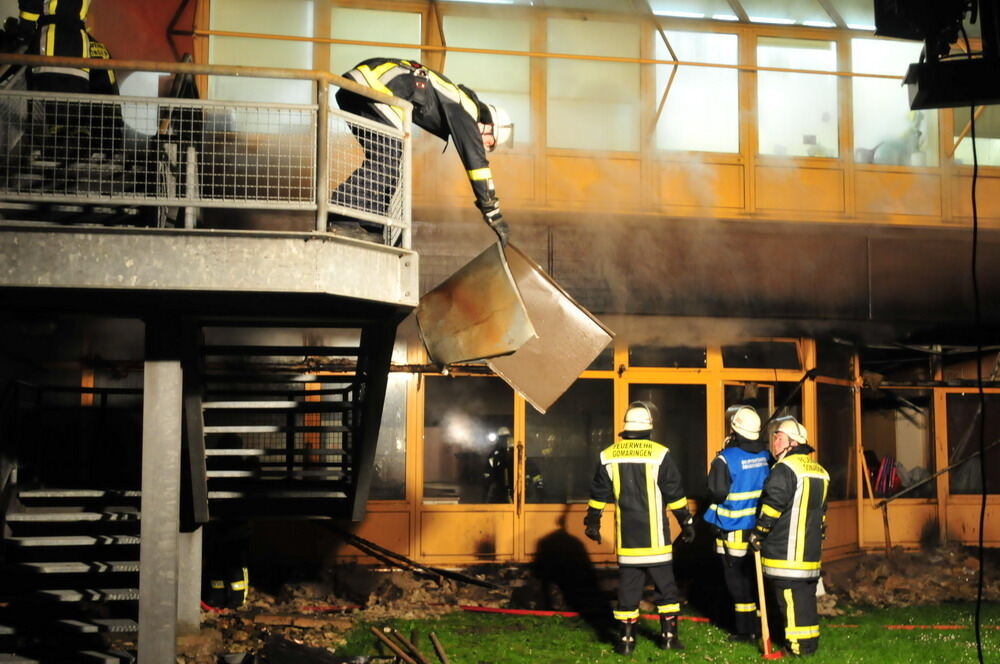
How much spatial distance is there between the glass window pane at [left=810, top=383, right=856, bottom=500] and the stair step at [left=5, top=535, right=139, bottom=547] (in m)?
8.48

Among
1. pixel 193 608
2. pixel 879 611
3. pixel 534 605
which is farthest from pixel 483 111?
pixel 879 611

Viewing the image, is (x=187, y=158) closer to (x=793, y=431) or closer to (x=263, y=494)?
(x=263, y=494)

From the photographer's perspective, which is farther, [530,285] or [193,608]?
[193,608]

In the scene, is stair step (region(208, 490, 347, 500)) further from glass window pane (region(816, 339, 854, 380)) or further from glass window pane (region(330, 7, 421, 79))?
glass window pane (region(816, 339, 854, 380))

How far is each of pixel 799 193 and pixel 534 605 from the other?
253 inches

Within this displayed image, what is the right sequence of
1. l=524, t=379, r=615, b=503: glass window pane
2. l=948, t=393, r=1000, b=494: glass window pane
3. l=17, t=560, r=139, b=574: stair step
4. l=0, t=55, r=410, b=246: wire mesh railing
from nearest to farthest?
1. l=0, t=55, r=410, b=246: wire mesh railing
2. l=17, t=560, r=139, b=574: stair step
3. l=524, t=379, r=615, b=503: glass window pane
4. l=948, t=393, r=1000, b=494: glass window pane

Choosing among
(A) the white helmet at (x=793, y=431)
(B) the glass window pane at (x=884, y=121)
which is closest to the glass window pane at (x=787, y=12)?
(B) the glass window pane at (x=884, y=121)

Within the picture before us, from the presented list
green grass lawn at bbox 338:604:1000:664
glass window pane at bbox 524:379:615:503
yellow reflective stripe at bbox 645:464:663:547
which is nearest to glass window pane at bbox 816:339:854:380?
glass window pane at bbox 524:379:615:503

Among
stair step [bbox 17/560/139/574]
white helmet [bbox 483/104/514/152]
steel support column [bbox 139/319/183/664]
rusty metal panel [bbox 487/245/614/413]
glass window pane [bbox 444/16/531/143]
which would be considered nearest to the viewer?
steel support column [bbox 139/319/183/664]

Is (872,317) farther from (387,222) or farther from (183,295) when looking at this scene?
(183,295)

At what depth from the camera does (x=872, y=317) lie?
11.8 m

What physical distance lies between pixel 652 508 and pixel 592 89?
6457 mm

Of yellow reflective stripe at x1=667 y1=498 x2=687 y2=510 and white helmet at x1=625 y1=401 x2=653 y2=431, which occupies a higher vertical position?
white helmet at x1=625 y1=401 x2=653 y2=431

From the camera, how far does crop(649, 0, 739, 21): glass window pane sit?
514 inches
